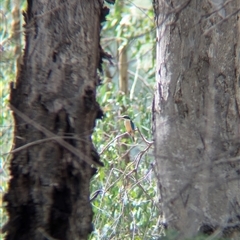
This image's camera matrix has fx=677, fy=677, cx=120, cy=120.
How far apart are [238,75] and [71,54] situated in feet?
4.76

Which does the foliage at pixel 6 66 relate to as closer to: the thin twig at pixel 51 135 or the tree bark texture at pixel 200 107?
the thin twig at pixel 51 135

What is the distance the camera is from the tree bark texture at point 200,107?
375 cm

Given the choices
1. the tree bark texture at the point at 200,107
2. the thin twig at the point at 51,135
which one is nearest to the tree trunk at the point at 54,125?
the thin twig at the point at 51,135

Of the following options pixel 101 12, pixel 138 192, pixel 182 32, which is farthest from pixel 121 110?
pixel 101 12

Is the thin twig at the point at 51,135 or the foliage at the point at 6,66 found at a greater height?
the foliage at the point at 6,66

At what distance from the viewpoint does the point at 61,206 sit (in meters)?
2.56

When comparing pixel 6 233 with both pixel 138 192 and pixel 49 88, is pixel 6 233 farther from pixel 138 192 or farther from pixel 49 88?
pixel 138 192

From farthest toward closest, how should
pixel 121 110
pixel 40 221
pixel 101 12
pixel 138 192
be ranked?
pixel 121 110
pixel 138 192
pixel 101 12
pixel 40 221

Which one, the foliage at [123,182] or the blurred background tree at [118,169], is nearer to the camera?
the blurred background tree at [118,169]

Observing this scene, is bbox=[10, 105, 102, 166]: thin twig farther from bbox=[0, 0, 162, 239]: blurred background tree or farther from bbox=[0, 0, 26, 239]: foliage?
bbox=[0, 0, 162, 239]: blurred background tree

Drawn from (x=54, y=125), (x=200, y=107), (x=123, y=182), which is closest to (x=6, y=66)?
(x=54, y=125)

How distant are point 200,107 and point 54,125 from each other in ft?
4.77

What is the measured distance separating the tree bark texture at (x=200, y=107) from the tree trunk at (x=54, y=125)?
1140mm

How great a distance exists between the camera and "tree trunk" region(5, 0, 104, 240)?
2518 mm
